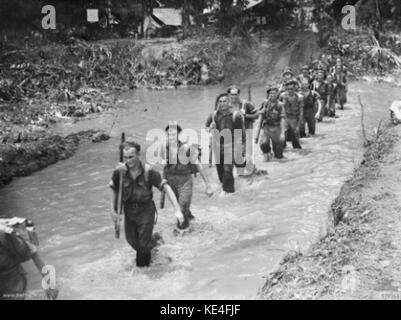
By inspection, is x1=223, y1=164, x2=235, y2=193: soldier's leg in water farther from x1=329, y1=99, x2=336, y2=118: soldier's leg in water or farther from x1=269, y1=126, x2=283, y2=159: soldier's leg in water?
x1=329, y1=99, x2=336, y2=118: soldier's leg in water

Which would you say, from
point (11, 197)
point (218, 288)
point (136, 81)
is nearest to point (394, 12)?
point (136, 81)

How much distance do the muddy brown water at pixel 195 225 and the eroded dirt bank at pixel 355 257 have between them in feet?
2.03

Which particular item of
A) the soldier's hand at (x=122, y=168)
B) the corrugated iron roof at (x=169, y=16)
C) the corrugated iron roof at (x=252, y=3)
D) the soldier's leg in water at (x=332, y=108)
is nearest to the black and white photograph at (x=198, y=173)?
the soldier's hand at (x=122, y=168)

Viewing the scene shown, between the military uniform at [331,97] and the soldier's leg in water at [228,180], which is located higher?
the military uniform at [331,97]

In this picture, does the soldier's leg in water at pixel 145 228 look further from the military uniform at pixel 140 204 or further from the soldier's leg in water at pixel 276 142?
the soldier's leg in water at pixel 276 142

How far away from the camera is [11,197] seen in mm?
11281

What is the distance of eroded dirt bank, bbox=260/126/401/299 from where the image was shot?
17.2ft

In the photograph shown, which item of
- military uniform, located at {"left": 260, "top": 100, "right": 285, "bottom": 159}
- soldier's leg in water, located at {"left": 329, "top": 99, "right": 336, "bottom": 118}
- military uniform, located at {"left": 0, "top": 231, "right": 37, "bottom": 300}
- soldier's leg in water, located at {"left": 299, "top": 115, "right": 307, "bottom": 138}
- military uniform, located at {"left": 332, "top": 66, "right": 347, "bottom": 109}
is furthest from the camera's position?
military uniform, located at {"left": 332, "top": 66, "right": 347, "bottom": 109}

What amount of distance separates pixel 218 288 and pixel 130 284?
44.7 inches

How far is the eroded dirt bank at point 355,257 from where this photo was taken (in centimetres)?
523

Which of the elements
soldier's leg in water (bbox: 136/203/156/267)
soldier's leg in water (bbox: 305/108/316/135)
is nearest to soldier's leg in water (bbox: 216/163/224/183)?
soldier's leg in water (bbox: 136/203/156/267)

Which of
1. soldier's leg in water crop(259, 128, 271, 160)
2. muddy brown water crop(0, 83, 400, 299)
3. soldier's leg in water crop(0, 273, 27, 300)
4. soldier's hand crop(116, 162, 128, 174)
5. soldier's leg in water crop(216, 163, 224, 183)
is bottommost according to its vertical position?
muddy brown water crop(0, 83, 400, 299)

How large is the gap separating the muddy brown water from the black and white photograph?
0.04 m
